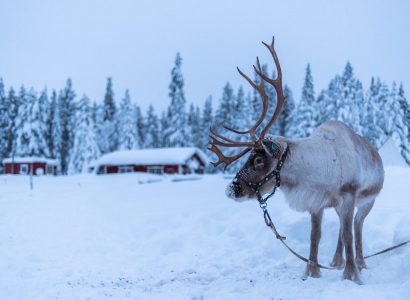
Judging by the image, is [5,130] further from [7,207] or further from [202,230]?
[202,230]

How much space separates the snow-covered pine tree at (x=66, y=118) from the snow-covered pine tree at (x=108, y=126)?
3939 mm

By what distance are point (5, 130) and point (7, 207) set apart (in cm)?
3937

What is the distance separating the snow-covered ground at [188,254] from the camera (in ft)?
16.2

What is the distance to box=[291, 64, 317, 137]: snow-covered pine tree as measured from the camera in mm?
39281

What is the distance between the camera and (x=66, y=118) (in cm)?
5400

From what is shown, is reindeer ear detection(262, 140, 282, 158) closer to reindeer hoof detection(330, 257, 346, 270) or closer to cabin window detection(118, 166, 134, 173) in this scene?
reindeer hoof detection(330, 257, 346, 270)

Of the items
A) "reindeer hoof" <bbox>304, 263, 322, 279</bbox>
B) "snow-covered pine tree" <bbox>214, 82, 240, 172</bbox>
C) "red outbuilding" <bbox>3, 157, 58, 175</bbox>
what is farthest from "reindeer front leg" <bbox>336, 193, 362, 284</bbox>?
"red outbuilding" <bbox>3, 157, 58, 175</bbox>

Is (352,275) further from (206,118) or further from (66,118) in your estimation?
(206,118)

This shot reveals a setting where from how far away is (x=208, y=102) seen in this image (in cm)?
6078

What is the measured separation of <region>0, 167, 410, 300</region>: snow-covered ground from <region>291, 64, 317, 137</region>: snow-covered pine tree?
91.3 feet

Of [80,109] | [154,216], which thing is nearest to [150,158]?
[80,109]

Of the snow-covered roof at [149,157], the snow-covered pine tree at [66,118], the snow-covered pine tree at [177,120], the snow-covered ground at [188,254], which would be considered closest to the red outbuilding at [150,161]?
the snow-covered roof at [149,157]

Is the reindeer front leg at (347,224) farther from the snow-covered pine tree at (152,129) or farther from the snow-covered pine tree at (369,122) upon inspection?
the snow-covered pine tree at (152,129)

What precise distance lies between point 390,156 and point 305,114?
2305cm
